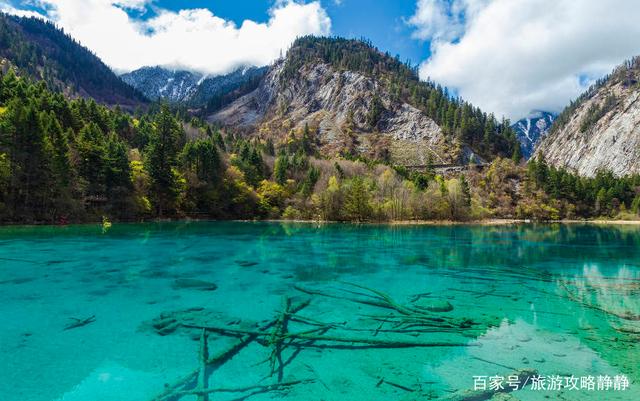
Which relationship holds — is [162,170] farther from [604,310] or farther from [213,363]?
[604,310]

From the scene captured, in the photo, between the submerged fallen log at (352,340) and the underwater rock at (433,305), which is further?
the underwater rock at (433,305)

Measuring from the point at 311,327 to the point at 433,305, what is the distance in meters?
5.98

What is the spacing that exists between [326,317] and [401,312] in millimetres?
2930

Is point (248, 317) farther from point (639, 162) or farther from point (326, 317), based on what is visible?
point (639, 162)

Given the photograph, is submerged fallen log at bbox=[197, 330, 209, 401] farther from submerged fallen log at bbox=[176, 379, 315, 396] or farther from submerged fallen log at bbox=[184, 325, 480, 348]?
submerged fallen log at bbox=[184, 325, 480, 348]

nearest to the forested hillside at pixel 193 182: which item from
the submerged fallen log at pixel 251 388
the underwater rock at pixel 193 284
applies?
the underwater rock at pixel 193 284

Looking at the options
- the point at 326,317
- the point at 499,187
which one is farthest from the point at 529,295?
the point at 499,187

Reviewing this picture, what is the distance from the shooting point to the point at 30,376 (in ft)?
30.0

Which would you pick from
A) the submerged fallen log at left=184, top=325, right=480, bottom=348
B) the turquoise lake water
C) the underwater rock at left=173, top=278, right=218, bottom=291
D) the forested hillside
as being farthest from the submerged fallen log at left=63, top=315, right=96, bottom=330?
the forested hillside

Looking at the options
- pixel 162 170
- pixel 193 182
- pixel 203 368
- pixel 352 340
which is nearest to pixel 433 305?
pixel 352 340

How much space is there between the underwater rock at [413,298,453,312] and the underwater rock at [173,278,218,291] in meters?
9.77

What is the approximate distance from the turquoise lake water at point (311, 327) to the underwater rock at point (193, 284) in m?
0.10

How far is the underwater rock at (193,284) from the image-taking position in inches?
753

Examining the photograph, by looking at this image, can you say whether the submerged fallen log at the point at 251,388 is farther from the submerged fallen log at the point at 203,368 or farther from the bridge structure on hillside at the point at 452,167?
the bridge structure on hillside at the point at 452,167
